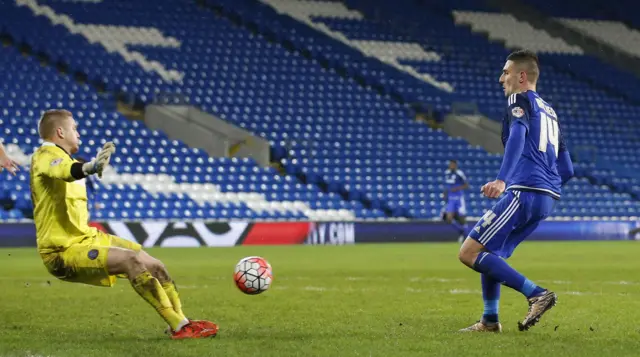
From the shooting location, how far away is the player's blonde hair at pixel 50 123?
6.02m

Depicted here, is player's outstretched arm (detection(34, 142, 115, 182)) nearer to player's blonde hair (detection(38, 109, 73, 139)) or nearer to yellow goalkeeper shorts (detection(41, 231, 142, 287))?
player's blonde hair (detection(38, 109, 73, 139))

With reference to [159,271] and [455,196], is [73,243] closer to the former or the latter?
[159,271]

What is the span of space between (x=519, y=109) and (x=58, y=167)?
283 cm

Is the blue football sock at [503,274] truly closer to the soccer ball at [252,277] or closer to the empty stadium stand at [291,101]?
the soccer ball at [252,277]

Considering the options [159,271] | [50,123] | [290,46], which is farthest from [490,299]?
[290,46]

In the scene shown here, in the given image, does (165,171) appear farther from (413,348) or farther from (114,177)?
(413,348)

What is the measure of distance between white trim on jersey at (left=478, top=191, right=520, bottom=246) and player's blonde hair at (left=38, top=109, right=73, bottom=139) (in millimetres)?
2705

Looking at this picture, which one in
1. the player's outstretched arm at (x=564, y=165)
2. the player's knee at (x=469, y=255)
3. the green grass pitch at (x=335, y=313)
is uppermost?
the player's outstretched arm at (x=564, y=165)

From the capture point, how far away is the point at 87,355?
17.8 feet

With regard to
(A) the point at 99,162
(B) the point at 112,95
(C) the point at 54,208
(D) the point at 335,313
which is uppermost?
(B) the point at 112,95

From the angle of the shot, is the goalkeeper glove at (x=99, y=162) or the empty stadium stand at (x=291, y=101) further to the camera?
the empty stadium stand at (x=291, y=101)

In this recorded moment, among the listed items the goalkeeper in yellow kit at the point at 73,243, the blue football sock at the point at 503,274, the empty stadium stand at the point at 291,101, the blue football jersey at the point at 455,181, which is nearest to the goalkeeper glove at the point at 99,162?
the goalkeeper in yellow kit at the point at 73,243

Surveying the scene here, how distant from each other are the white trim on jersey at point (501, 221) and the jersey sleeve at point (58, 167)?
254cm

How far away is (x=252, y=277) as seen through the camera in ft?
23.5
